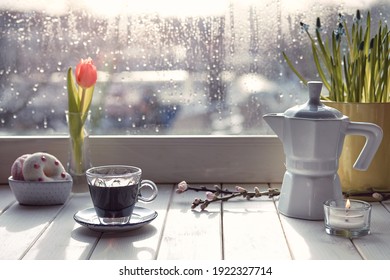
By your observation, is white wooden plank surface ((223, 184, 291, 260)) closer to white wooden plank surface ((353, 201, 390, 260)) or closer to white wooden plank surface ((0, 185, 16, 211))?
white wooden plank surface ((353, 201, 390, 260))

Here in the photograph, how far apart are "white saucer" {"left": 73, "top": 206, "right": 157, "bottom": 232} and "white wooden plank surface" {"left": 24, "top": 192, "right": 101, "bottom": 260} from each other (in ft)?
0.05

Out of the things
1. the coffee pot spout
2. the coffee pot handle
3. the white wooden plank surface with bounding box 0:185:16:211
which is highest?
the coffee pot spout

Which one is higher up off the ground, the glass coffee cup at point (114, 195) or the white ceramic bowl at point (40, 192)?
the glass coffee cup at point (114, 195)

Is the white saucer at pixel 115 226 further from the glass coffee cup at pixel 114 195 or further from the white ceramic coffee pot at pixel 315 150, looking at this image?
the white ceramic coffee pot at pixel 315 150

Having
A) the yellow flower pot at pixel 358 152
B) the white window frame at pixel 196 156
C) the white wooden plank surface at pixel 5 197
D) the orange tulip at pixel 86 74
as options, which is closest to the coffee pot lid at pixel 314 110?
the yellow flower pot at pixel 358 152

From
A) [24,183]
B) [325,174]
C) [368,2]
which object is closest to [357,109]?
[325,174]

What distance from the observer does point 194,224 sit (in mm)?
1168

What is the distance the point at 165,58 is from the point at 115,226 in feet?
1.64

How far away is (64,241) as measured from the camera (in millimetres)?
1083

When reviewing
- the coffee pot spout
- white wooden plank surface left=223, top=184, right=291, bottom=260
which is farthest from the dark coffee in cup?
the coffee pot spout

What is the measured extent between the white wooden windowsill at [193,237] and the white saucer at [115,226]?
0.01 m

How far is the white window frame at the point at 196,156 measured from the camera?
147cm

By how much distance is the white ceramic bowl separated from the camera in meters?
1.29

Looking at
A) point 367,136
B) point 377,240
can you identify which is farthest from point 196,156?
point 377,240
